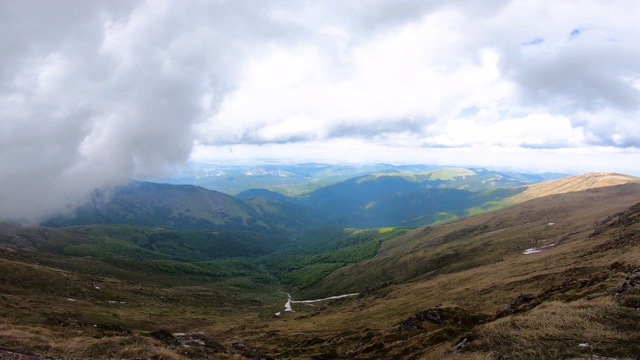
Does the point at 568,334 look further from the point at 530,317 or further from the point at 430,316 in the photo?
the point at 430,316

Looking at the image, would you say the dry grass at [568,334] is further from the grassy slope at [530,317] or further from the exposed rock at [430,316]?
the exposed rock at [430,316]

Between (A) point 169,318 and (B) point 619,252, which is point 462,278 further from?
(A) point 169,318

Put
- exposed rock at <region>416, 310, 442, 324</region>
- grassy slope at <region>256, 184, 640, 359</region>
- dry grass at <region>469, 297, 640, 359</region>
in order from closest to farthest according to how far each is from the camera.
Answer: dry grass at <region>469, 297, 640, 359</region>
grassy slope at <region>256, 184, 640, 359</region>
exposed rock at <region>416, 310, 442, 324</region>

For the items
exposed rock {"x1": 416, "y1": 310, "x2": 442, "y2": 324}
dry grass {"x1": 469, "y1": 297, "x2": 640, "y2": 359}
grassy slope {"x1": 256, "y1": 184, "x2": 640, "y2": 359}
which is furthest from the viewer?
exposed rock {"x1": 416, "y1": 310, "x2": 442, "y2": 324}

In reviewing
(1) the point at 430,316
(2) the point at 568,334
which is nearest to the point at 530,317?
(2) the point at 568,334

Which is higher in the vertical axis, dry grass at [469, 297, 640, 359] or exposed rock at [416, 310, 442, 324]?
dry grass at [469, 297, 640, 359]

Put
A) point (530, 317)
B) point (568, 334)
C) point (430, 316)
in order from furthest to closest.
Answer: point (430, 316), point (530, 317), point (568, 334)

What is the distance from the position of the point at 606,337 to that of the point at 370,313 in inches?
3153

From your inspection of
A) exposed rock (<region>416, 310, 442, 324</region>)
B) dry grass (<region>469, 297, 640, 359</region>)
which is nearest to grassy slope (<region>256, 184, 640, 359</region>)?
dry grass (<region>469, 297, 640, 359</region>)

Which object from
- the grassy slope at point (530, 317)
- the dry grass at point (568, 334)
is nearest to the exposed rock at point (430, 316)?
the grassy slope at point (530, 317)

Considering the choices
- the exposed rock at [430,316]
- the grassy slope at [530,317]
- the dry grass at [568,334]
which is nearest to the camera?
the dry grass at [568,334]

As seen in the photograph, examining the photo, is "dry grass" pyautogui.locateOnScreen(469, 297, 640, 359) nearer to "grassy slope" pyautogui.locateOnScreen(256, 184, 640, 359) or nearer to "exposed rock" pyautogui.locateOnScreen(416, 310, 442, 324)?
"grassy slope" pyautogui.locateOnScreen(256, 184, 640, 359)

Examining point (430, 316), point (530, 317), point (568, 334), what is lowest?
point (430, 316)

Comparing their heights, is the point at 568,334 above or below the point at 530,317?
above
